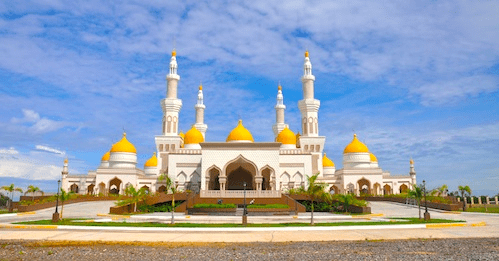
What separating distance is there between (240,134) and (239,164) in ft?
13.8

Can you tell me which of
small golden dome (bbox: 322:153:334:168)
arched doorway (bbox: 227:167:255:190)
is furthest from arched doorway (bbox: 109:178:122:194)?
small golden dome (bbox: 322:153:334:168)

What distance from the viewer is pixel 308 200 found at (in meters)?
36.9

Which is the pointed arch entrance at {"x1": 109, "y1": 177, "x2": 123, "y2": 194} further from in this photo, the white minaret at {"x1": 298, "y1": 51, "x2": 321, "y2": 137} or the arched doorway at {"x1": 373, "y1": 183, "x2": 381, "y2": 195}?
the arched doorway at {"x1": 373, "y1": 183, "x2": 381, "y2": 195}

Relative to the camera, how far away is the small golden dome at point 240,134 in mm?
46125

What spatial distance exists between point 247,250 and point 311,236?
3946 millimetres

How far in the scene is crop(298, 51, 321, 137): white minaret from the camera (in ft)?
178

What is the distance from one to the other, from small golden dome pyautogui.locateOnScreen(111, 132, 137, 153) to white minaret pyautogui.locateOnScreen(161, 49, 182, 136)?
5.04 m

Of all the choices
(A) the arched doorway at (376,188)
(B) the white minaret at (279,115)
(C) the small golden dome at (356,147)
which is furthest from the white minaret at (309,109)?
(A) the arched doorway at (376,188)

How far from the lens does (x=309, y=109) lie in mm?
54531

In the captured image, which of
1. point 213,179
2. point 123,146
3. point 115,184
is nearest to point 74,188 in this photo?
point 115,184

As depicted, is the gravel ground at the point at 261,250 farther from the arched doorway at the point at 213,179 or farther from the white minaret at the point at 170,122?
the white minaret at the point at 170,122

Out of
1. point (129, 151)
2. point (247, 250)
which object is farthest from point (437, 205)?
point (129, 151)

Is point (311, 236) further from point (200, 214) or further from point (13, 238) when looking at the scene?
point (200, 214)

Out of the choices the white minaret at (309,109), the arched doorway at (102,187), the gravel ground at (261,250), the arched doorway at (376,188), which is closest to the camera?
the gravel ground at (261,250)
